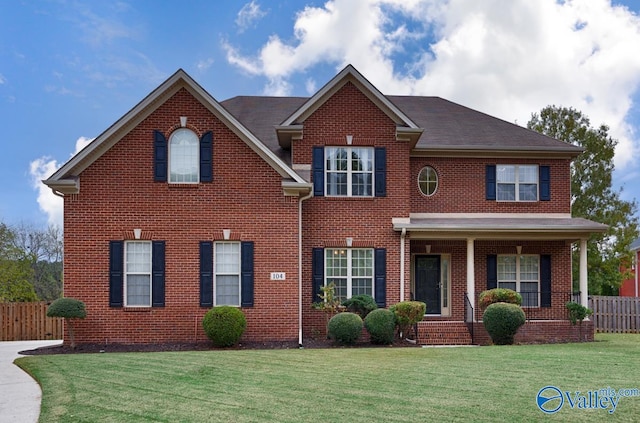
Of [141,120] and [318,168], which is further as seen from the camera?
[318,168]

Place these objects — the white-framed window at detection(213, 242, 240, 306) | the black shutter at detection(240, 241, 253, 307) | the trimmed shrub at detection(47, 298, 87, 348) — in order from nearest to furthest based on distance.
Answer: the trimmed shrub at detection(47, 298, 87, 348), the black shutter at detection(240, 241, 253, 307), the white-framed window at detection(213, 242, 240, 306)

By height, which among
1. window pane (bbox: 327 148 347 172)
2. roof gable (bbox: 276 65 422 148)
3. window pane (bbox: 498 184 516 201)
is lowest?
window pane (bbox: 498 184 516 201)

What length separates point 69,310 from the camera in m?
15.9

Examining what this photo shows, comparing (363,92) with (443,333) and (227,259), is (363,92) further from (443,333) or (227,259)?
(443,333)

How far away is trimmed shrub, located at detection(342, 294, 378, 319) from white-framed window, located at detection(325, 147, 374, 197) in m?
3.17

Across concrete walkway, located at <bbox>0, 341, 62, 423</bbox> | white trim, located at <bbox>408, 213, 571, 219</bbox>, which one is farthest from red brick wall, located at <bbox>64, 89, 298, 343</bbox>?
white trim, located at <bbox>408, 213, 571, 219</bbox>

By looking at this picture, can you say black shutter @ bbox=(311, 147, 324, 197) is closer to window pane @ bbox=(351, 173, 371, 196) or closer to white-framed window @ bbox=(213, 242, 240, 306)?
window pane @ bbox=(351, 173, 371, 196)

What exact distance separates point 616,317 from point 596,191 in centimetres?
703

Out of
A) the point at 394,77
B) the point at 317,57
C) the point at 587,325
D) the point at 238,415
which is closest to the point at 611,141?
the point at 394,77

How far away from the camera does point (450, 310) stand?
20.3 metres

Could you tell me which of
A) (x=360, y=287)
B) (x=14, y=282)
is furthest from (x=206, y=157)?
(x=14, y=282)

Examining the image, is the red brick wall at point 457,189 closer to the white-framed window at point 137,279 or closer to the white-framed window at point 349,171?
the white-framed window at point 349,171

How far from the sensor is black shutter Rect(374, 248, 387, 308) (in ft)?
60.1

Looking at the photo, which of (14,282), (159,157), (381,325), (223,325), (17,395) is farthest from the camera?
(14,282)
